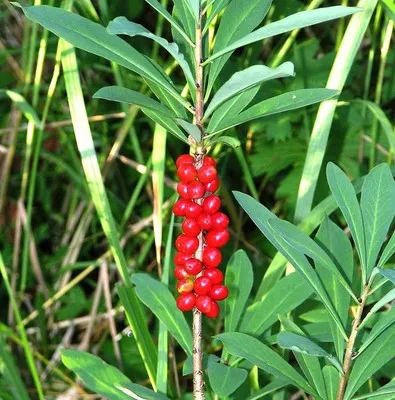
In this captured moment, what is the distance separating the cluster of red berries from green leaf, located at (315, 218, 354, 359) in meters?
0.14

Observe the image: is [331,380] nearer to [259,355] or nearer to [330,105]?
[259,355]

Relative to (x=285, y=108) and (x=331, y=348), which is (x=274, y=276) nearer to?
(x=331, y=348)

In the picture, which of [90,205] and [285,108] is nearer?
[285,108]

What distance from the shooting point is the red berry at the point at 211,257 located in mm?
671

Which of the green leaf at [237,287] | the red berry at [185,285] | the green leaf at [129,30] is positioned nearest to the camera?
the green leaf at [129,30]

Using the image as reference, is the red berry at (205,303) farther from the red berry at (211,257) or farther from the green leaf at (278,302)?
the green leaf at (278,302)

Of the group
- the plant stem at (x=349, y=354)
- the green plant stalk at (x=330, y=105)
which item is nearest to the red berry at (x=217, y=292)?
the plant stem at (x=349, y=354)

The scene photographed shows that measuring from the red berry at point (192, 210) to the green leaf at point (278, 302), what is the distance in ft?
0.67

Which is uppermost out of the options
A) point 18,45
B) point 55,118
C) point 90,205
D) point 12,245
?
point 18,45

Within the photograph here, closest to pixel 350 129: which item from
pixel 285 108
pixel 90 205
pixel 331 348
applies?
pixel 90 205

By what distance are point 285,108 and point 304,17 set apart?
9 cm

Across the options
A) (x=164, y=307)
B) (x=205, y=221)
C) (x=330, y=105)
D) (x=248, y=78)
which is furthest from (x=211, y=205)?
(x=330, y=105)

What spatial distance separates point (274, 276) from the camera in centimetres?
94

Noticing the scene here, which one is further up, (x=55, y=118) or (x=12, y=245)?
→ (x=55, y=118)
